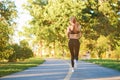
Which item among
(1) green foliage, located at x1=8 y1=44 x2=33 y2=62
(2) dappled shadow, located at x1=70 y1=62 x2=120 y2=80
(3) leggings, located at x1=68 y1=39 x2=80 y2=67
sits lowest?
(1) green foliage, located at x1=8 y1=44 x2=33 y2=62

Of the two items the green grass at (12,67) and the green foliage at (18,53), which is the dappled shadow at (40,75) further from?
the green foliage at (18,53)

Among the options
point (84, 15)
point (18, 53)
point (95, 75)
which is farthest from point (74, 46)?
point (18, 53)

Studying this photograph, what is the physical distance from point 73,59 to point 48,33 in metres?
29.5

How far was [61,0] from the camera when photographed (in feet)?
119

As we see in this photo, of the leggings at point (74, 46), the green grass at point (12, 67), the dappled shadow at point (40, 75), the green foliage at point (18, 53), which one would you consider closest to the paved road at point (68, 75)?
the dappled shadow at point (40, 75)

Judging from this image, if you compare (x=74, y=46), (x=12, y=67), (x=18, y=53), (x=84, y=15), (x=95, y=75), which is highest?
(x=84, y=15)

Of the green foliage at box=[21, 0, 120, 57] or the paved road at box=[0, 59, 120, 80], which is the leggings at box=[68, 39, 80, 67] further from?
the green foliage at box=[21, 0, 120, 57]

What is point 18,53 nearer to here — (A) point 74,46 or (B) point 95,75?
(B) point 95,75

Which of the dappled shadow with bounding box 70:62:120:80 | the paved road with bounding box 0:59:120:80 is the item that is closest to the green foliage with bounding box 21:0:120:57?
the paved road with bounding box 0:59:120:80

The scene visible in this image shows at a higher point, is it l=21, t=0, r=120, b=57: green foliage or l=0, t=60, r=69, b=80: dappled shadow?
l=21, t=0, r=120, b=57: green foliage

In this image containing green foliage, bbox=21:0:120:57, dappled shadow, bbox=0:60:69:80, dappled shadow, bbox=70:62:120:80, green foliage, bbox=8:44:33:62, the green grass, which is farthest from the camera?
green foliage, bbox=8:44:33:62

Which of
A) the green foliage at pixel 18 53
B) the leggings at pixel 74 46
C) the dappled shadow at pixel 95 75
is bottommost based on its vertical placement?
the green foliage at pixel 18 53

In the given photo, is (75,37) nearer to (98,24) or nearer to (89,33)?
(98,24)

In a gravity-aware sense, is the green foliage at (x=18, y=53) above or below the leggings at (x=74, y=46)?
below
